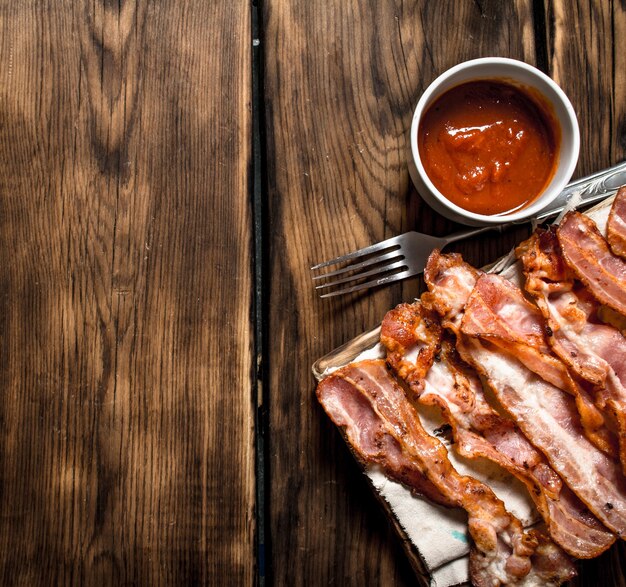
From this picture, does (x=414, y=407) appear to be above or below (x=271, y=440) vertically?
above

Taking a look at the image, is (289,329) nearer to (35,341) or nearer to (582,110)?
(35,341)

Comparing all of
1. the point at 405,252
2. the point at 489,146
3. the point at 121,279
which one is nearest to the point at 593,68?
the point at 489,146

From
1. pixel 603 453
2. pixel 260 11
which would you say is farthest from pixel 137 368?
pixel 603 453

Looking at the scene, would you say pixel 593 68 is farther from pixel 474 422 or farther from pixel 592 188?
pixel 474 422

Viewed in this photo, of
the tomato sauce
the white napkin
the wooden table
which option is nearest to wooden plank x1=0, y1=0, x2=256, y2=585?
the wooden table

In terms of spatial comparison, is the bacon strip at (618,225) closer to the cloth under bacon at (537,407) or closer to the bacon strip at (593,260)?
the bacon strip at (593,260)

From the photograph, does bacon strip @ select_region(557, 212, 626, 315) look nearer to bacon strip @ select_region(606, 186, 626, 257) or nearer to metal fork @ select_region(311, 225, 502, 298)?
bacon strip @ select_region(606, 186, 626, 257)
